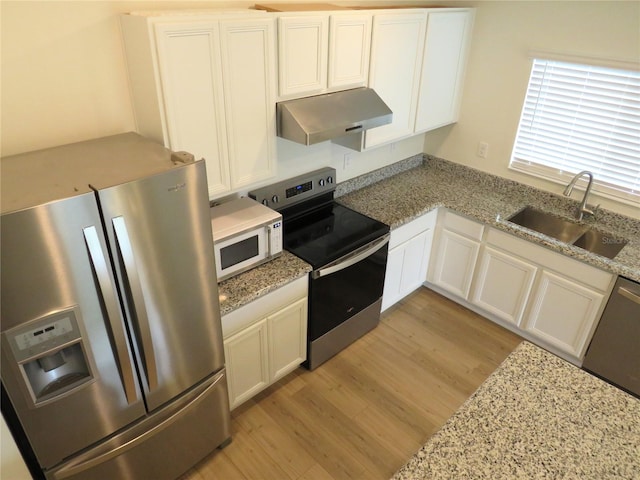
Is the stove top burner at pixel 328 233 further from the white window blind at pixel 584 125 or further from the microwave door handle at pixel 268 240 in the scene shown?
the white window blind at pixel 584 125

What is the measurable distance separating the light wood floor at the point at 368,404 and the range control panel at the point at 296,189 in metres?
1.13

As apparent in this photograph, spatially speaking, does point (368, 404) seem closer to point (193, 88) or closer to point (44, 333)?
point (44, 333)

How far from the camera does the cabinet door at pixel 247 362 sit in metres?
2.34

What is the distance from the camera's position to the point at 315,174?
2.98m

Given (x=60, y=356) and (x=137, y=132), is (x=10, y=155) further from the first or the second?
(x=60, y=356)

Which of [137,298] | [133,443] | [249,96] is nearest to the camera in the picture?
[137,298]

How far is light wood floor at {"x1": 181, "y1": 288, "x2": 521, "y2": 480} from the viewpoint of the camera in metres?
2.37

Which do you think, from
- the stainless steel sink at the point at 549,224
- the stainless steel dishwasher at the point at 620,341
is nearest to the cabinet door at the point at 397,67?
the stainless steel sink at the point at 549,224

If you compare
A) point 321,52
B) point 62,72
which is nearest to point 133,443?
point 62,72

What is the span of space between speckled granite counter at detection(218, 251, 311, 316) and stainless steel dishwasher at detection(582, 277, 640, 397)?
1.88 metres

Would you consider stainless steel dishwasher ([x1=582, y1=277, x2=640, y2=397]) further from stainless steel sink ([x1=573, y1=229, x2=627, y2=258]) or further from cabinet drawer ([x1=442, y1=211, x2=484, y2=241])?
cabinet drawer ([x1=442, y1=211, x2=484, y2=241])

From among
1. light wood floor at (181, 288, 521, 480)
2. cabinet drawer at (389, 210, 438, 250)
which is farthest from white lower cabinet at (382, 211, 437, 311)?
light wood floor at (181, 288, 521, 480)

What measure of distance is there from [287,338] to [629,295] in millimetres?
2032

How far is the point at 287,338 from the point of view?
8.61 feet
